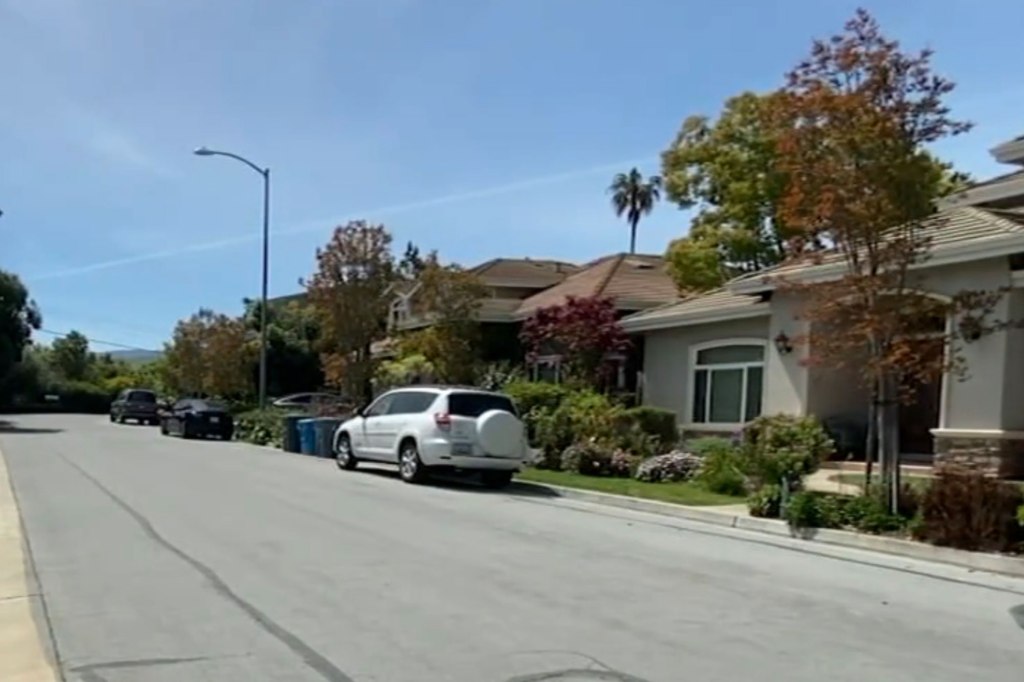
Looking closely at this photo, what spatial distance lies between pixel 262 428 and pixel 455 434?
18.9 metres

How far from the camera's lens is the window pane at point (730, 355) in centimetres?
2566

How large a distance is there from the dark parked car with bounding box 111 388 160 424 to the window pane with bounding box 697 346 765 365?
34.9m

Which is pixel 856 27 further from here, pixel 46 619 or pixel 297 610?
pixel 46 619

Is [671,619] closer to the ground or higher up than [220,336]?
closer to the ground

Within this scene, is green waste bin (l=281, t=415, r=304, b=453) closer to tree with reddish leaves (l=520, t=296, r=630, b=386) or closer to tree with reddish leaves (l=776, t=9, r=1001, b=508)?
tree with reddish leaves (l=520, t=296, r=630, b=386)

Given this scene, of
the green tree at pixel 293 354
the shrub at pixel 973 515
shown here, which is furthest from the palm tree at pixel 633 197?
the shrub at pixel 973 515

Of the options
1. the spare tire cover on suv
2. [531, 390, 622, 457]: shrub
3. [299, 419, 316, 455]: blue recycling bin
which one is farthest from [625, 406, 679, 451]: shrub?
[299, 419, 316, 455]: blue recycling bin

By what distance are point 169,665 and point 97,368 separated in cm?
9304

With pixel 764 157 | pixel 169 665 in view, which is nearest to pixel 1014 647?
pixel 169 665

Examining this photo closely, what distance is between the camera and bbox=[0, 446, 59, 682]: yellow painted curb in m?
6.82

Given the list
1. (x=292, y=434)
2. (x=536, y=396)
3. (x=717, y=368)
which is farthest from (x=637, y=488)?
(x=292, y=434)

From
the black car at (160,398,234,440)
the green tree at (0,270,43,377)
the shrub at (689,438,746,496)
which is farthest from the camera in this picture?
the green tree at (0,270,43,377)

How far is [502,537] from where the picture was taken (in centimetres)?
1348

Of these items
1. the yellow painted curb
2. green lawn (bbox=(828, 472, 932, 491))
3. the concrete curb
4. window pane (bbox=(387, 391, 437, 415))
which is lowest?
the yellow painted curb
